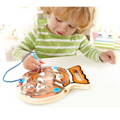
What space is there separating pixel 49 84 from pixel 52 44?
36 centimetres

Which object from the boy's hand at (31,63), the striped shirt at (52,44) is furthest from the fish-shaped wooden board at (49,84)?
the striped shirt at (52,44)

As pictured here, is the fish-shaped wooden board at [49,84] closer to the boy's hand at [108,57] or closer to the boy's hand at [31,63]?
the boy's hand at [31,63]

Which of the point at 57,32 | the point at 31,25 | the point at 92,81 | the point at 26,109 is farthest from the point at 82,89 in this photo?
the point at 31,25

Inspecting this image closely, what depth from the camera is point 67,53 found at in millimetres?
809

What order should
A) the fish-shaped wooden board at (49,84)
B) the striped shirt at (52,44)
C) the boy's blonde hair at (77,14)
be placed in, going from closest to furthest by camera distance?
the fish-shaped wooden board at (49,84)
the boy's blonde hair at (77,14)
the striped shirt at (52,44)

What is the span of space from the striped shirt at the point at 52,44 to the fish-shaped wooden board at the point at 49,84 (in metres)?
0.23

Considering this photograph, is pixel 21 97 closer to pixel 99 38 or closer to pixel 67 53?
pixel 67 53

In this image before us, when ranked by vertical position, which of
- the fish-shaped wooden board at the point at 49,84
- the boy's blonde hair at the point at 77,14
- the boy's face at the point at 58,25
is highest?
the boy's blonde hair at the point at 77,14

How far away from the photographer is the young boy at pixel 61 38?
60 centimetres

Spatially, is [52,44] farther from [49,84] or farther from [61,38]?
[49,84]

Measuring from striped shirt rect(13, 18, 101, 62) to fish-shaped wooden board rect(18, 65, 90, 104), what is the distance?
0.23m

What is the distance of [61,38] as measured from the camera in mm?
778

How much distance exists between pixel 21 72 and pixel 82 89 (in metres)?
0.18

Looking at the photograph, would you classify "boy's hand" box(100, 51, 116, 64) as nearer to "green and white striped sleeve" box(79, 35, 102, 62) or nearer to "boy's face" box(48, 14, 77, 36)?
"green and white striped sleeve" box(79, 35, 102, 62)
